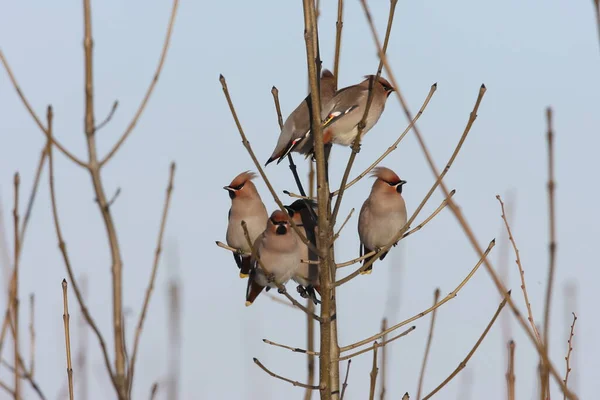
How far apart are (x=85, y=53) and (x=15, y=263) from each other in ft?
2.56

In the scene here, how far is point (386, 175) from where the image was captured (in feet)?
18.0

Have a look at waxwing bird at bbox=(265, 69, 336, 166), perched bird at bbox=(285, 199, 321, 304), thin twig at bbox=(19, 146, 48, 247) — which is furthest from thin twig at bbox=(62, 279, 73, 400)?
perched bird at bbox=(285, 199, 321, 304)

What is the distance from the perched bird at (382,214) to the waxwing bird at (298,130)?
69 centimetres

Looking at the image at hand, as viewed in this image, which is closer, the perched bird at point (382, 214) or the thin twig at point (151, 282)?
the thin twig at point (151, 282)

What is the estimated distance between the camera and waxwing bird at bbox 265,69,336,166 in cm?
442

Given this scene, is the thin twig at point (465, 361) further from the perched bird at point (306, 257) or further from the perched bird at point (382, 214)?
the perched bird at point (382, 214)

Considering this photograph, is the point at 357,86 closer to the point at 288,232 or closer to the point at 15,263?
the point at 288,232

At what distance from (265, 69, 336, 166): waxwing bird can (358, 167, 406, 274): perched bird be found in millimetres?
687

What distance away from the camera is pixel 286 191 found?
146 inches

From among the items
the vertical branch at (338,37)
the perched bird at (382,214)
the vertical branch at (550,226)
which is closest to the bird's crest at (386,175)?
the perched bird at (382,214)

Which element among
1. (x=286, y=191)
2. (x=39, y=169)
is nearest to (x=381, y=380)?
(x=286, y=191)

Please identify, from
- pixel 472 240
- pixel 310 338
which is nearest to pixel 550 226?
pixel 472 240

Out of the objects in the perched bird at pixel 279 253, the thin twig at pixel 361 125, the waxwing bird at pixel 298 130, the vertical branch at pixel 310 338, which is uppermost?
the waxwing bird at pixel 298 130

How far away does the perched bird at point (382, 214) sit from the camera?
17.4 feet
